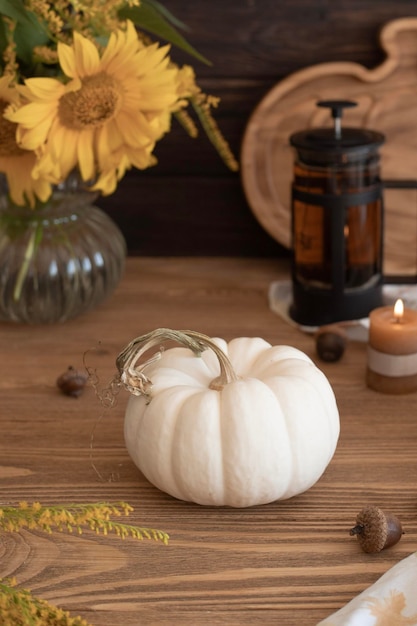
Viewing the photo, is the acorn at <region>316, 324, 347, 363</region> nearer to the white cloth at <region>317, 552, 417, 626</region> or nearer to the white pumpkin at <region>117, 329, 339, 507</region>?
the white pumpkin at <region>117, 329, 339, 507</region>

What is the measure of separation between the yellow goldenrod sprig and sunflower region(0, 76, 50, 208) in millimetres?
561

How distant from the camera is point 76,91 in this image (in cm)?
112

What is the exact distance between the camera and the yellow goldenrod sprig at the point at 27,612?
655 mm

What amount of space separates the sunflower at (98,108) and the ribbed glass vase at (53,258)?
0.38 ft

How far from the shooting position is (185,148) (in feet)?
5.20

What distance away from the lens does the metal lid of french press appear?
125 centimetres

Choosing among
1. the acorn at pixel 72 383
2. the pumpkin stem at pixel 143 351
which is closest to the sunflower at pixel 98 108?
the acorn at pixel 72 383

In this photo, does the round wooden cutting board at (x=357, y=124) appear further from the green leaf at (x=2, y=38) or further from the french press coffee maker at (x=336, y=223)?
the green leaf at (x=2, y=38)

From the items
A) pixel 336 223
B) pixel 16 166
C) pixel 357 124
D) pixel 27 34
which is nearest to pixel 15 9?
pixel 27 34

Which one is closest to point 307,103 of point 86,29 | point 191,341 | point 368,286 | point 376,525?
point 368,286

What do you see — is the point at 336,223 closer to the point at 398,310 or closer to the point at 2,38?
the point at 398,310

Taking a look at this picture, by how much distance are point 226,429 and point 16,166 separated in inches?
19.2

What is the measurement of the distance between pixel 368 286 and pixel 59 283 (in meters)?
0.42

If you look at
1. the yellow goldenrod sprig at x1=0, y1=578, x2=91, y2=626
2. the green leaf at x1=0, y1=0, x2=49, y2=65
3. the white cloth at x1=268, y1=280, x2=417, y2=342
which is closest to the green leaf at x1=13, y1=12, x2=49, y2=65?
the green leaf at x1=0, y1=0, x2=49, y2=65
